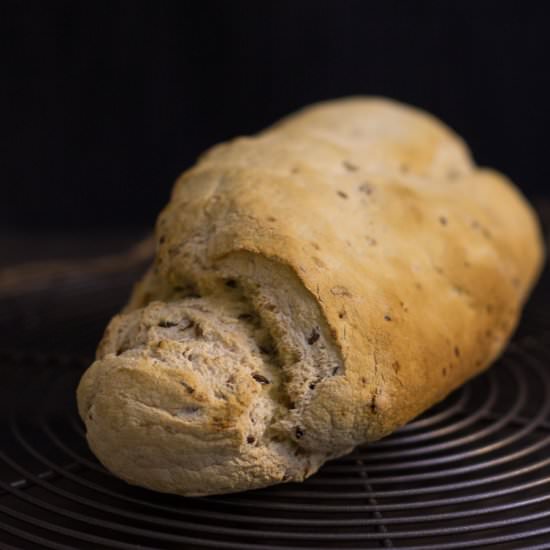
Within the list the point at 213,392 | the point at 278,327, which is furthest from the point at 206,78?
the point at 213,392

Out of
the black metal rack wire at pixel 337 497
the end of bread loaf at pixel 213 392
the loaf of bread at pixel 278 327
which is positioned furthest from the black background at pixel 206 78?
the end of bread loaf at pixel 213 392

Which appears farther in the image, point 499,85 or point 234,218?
point 499,85

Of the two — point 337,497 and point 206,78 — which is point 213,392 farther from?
point 206,78

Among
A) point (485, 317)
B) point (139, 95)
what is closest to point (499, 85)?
point (139, 95)

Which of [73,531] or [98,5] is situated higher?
[98,5]

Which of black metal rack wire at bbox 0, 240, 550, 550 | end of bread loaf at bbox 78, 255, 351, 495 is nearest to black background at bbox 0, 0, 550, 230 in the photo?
black metal rack wire at bbox 0, 240, 550, 550

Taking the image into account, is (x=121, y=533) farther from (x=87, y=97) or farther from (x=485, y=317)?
(x=87, y=97)

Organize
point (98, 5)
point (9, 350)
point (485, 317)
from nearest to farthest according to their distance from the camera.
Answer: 1. point (485, 317)
2. point (9, 350)
3. point (98, 5)
